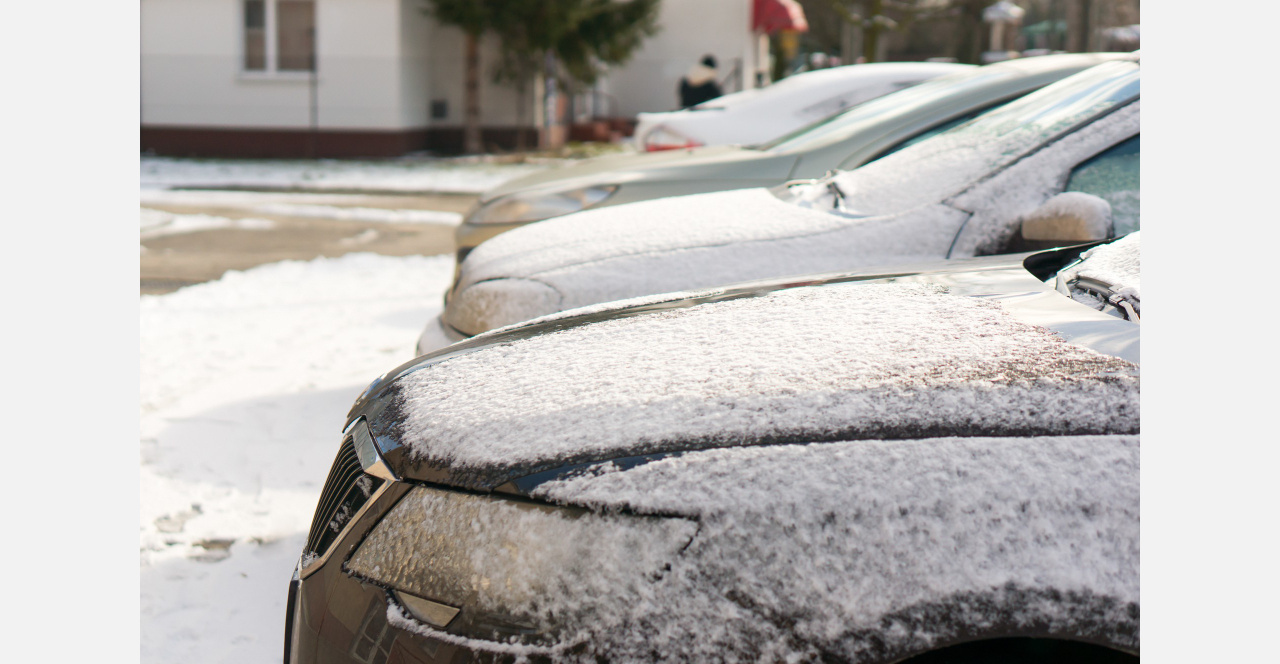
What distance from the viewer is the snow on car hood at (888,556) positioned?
1.11 m

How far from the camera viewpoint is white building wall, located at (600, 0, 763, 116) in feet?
71.4

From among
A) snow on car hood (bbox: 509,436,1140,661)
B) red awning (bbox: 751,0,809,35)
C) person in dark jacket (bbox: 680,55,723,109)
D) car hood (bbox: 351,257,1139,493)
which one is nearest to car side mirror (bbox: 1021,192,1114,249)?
car hood (bbox: 351,257,1139,493)

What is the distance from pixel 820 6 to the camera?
37.3 meters

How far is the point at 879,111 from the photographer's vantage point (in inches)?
185

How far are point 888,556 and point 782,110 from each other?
692cm

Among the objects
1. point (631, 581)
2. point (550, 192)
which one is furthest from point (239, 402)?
point (631, 581)

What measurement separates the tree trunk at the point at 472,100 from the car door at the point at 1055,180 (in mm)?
14813

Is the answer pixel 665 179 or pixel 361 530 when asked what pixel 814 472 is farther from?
pixel 665 179

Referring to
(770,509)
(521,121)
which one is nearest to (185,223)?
(770,509)

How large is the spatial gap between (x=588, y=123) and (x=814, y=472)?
65.6 feet

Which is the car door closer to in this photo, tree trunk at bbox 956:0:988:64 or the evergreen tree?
the evergreen tree

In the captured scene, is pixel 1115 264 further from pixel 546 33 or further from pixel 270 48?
pixel 270 48

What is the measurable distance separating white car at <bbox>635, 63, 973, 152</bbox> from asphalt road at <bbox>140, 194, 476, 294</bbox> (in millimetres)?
1973

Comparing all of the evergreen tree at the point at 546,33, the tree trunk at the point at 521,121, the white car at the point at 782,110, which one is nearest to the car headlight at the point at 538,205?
the white car at the point at 782,110
